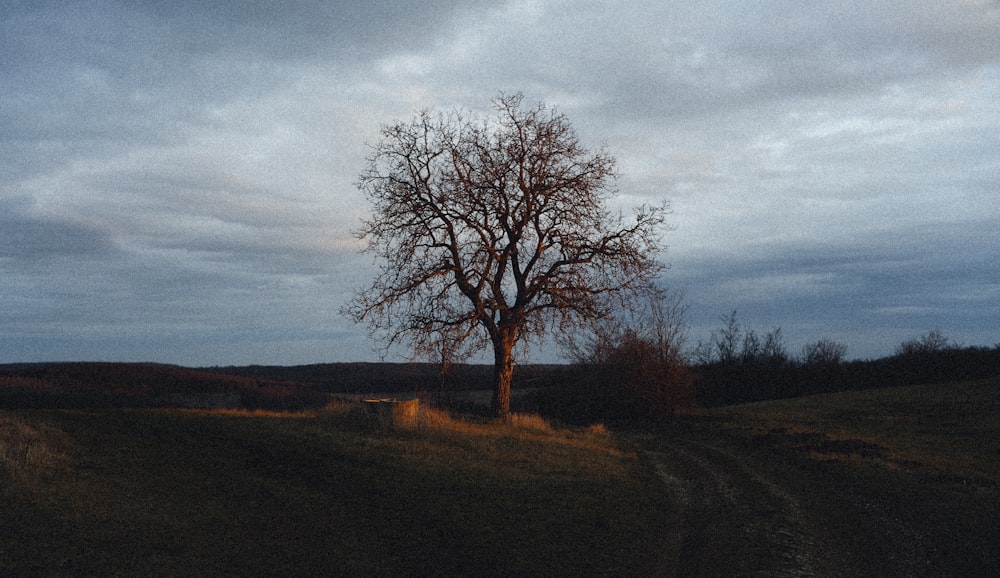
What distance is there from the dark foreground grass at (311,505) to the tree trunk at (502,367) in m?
6.51

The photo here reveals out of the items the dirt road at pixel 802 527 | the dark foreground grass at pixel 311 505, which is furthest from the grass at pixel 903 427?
the dark foreground grass at pixel 311 505

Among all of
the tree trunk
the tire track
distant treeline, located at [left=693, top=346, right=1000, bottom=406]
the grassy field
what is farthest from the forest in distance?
the tire track

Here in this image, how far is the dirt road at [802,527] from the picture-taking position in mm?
9242

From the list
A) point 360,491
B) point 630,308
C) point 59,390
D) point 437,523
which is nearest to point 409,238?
point 630,308

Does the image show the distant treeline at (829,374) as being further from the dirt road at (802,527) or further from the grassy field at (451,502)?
the dirt road at (802,527)

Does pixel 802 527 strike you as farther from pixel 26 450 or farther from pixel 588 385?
pixel 588 385

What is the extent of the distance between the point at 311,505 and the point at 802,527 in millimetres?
8549

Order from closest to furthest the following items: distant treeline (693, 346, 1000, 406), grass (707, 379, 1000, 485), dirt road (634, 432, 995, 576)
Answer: dirt road (634, 432, 995, 576) → grass (707, 379, 1000, 485) → distant treeline (693, 346, 1000, 406)

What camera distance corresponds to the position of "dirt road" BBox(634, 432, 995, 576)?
9242 mm

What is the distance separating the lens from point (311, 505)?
38.8 ft

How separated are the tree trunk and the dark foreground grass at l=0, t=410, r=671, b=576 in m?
6.51

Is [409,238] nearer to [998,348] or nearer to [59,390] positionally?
[59,390]

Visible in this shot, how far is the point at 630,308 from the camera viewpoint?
24609mm

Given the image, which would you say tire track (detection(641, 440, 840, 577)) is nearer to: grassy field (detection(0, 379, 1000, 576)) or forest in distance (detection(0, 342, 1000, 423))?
grassy field (detection(0, 379, 1000, 576))
